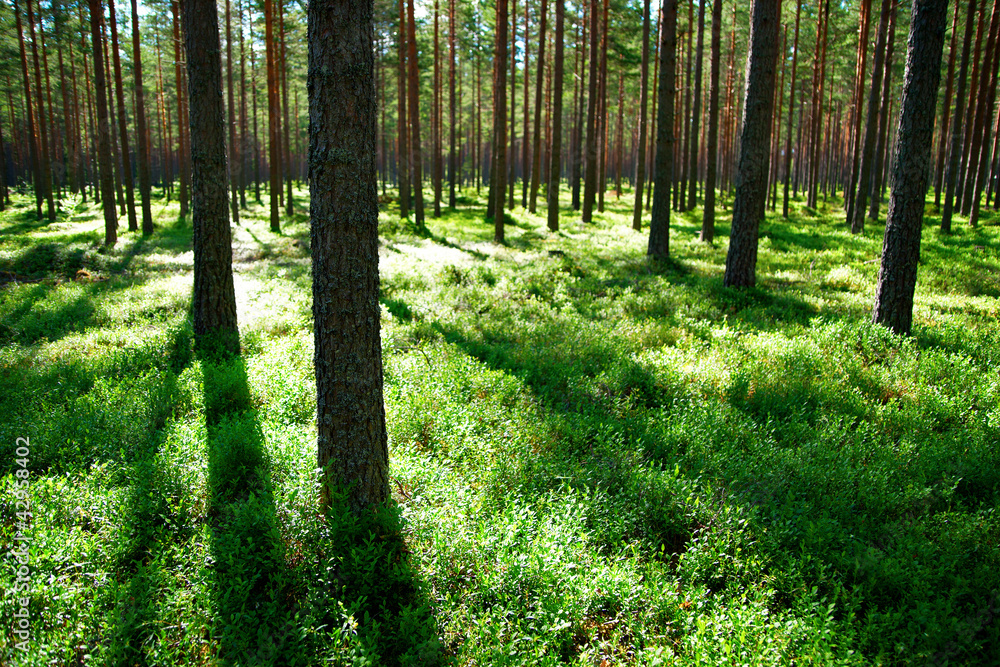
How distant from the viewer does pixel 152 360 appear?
6895 millimetres

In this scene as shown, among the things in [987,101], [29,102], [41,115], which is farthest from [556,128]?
[29,102]

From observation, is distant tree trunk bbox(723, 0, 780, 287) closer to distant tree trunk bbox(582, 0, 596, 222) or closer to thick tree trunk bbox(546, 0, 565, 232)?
thick tree trunk bbox(546, 0, 565, 232)

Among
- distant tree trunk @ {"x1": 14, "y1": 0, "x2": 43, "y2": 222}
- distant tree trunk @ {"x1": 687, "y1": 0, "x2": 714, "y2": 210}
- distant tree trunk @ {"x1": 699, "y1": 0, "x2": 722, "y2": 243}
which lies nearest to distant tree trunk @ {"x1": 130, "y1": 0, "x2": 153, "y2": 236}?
distant tree trunk @ {"x1": 14, "y1": 0, "x2": 43, "y2": 222}

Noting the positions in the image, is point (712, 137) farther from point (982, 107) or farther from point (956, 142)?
point (982, 107)

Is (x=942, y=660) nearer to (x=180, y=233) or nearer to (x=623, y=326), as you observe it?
(x=623, y=326)

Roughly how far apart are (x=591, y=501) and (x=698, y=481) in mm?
918

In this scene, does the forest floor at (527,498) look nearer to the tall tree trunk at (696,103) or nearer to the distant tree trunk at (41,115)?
the tall tree trunk at (696,103)

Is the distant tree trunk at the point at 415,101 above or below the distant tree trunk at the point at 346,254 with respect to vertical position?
above

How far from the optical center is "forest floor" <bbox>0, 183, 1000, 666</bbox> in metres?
3.02

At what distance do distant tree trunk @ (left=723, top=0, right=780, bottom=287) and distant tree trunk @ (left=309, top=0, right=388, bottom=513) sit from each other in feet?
28.3

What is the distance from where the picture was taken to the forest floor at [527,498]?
3.02 m

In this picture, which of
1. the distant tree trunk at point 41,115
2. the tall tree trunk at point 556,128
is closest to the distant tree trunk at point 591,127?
the tall tree trunk at point 556,128

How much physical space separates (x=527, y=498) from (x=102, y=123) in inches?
794

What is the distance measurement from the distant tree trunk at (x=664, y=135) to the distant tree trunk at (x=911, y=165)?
590 centimetres
